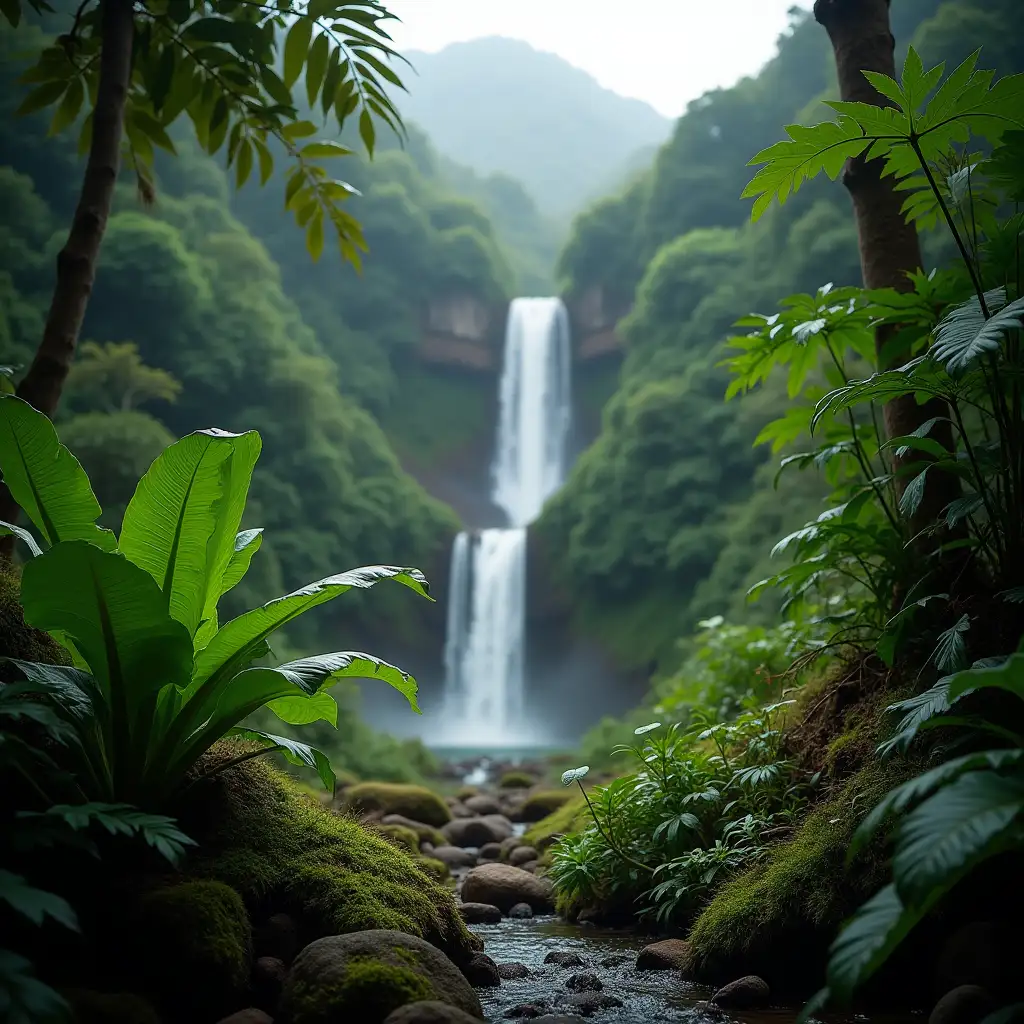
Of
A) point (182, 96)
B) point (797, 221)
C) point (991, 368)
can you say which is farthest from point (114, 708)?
point (797, 221)

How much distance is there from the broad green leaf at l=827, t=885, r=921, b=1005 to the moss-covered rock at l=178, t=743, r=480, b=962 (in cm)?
128

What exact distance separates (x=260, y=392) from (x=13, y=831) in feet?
55.7

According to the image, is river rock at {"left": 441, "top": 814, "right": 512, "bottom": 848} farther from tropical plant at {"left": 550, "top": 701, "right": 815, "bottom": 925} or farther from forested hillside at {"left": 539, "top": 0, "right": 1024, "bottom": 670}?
forested hillside at {"left": 539, "top": 0, "right": 1024, "bottom": 670}

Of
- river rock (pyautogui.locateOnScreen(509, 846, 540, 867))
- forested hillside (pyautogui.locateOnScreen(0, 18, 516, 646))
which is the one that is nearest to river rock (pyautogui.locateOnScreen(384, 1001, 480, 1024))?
river rock (pyautogui.locateOnScreen(509, 846, 540, 867))

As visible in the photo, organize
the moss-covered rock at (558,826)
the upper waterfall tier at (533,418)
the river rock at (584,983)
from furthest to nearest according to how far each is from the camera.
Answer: the upper waterfall tier at (533,418), the moss-covered rock at (558,826), the river rock at (584,983)

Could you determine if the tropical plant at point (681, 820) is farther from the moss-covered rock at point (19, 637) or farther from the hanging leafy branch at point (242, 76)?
the hanging leafy branch at point (242, 76)

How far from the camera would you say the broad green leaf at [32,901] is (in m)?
1.37

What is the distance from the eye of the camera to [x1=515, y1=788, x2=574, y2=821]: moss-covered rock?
600cm

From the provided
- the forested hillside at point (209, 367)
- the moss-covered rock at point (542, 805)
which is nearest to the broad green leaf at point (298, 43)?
the moss-covered rock at point (542, 805)

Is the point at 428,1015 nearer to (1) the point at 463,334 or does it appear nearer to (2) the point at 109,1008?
(2) the point at 109,1008

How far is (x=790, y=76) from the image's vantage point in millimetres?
23922

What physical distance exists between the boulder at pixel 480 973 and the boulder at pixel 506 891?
1.11 meters

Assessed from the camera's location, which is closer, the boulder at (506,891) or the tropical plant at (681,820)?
→ the tropical plant at (681,820)

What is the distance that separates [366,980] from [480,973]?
689 millimetres
